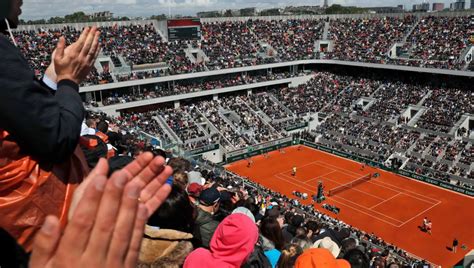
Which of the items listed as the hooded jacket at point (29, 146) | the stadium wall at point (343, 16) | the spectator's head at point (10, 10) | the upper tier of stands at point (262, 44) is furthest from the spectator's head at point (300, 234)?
the stadium wall at point (343, 16)

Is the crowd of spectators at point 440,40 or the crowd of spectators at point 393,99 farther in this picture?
the crowd of spectators at point 440,40

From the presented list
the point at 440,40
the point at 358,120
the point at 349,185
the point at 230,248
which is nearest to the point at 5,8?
the point at 230,248

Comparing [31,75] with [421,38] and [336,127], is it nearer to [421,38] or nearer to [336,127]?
[336,127]

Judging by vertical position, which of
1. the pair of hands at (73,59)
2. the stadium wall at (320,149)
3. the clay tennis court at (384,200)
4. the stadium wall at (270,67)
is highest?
the pair of hands at (73,59)

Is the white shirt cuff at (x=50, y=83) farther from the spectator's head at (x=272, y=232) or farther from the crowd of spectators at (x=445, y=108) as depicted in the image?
the crowd of spectators at (x=445, y=108)

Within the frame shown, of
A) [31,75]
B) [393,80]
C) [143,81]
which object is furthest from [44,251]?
[393,80]

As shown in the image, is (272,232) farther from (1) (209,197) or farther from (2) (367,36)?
(2) (367,36)
